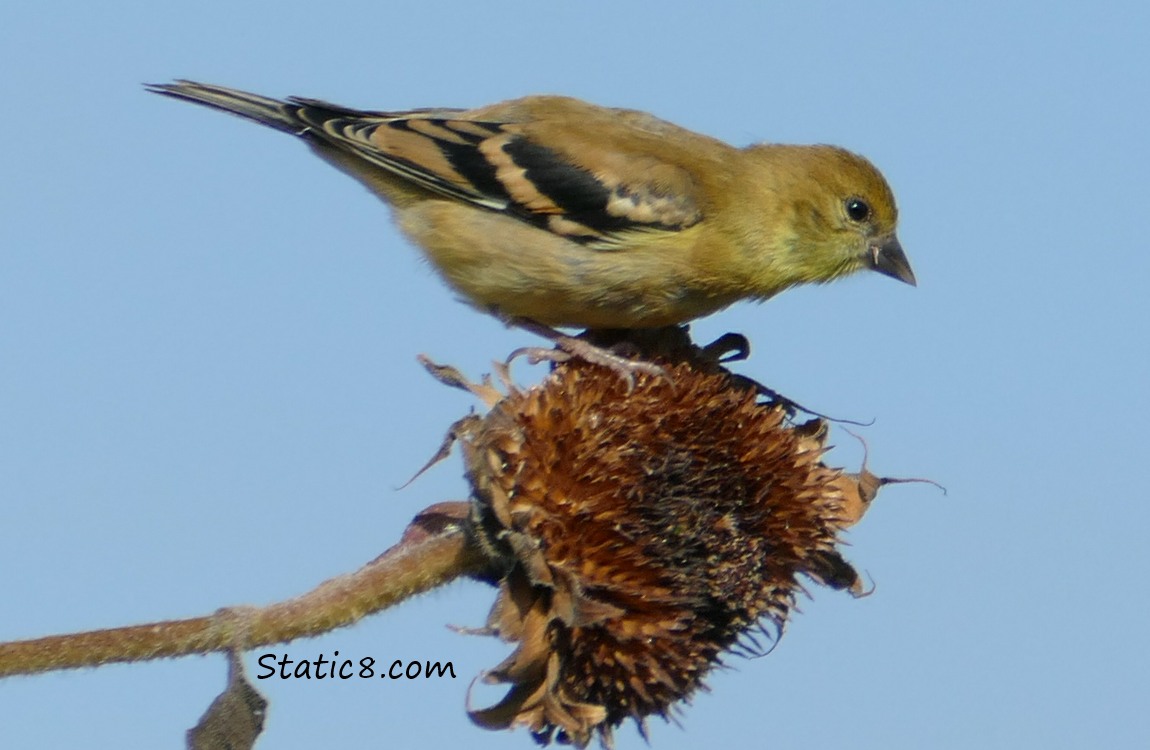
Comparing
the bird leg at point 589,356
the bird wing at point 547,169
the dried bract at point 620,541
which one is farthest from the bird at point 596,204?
the dried bract at point 620,541

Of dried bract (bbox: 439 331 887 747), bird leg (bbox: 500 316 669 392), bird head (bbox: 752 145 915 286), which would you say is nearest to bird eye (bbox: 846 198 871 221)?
bird head (bbox: 752 145 915 286)

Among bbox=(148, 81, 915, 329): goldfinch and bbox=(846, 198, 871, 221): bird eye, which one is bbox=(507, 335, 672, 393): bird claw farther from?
bbox=(846, 198, 871, 221): bird eye

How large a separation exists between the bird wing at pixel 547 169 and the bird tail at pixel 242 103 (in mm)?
55

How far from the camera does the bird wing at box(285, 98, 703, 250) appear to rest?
596 centimetres

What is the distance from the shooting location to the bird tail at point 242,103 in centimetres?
612

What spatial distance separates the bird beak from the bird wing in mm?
950

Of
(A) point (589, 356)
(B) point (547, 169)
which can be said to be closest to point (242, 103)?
(B) point (547, 169)

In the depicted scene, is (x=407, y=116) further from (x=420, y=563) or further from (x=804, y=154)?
(x=420, y=563)

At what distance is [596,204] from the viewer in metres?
6.00

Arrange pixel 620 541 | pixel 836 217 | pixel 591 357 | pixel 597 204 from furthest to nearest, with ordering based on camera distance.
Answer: pixel 836 217 → pixel 597 204 → pixel 591 357 → pixel 620 541

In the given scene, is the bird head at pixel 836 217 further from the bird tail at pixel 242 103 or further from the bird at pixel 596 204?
the bird tail at pixel 242 103

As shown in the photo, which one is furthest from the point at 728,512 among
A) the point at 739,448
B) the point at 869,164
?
the point at 869,164

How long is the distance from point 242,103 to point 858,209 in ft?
9.56

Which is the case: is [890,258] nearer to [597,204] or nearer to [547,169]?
[597,204]
